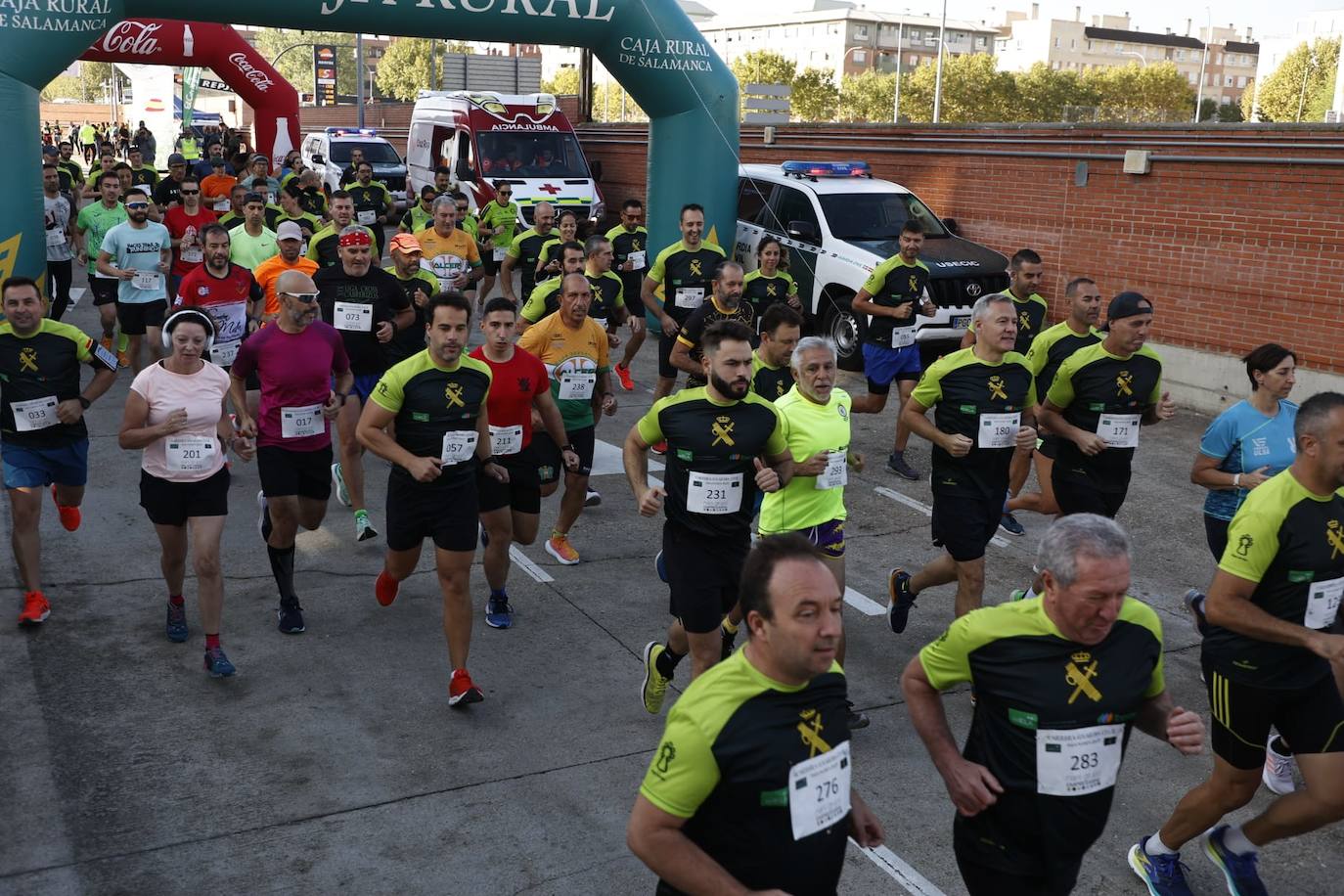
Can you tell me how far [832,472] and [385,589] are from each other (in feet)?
8.48

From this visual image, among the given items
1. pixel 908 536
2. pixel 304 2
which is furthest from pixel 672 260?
pixel 304 2

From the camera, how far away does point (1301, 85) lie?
235 feet

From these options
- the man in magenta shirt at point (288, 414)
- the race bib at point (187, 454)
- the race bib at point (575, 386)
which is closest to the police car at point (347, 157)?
the race bib at point (575, 386)

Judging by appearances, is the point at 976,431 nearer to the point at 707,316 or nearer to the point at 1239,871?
the point at 1239,871

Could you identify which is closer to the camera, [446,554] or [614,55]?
[446,554]

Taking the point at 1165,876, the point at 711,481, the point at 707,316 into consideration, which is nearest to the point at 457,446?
the point at 711,481

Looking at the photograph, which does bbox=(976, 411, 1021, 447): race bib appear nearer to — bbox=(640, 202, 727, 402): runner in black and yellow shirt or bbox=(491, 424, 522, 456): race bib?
bbox=(491, 424, 522, 456): race bib

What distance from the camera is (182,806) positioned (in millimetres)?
5059

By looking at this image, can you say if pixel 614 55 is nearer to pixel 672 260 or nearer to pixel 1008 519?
pixel 672 260

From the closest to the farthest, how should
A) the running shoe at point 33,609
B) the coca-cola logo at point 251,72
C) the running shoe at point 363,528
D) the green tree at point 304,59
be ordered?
1. the running shoe at point 33,609
2. the running shoe at point 363,528
3. the coca-cola logo at point 251,72
4. the green tree at point 304,59

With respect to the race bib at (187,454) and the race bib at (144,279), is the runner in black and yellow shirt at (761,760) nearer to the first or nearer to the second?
the race bib at (187,454)

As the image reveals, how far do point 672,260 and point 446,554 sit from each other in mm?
6310

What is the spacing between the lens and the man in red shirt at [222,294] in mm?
9555

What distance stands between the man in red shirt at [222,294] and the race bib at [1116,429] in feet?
19.9
